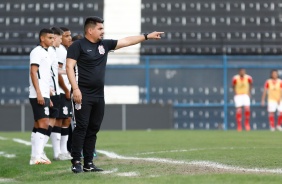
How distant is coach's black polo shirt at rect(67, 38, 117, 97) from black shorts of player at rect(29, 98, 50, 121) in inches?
83.0

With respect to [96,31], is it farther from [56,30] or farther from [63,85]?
[63,85]

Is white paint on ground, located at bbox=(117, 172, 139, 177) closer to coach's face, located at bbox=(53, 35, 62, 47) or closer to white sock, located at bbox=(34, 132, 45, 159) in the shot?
white sock, located at bbox=(34, 132, 45, 159)

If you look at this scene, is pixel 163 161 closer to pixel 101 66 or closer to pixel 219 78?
pixel 101 66

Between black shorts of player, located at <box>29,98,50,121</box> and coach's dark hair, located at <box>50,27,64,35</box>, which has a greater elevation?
coach's dark hair, located at <box>50,27,64,35</box>

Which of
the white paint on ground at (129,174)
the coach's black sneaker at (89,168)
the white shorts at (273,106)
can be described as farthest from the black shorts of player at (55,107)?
the white shorts at (273,106)

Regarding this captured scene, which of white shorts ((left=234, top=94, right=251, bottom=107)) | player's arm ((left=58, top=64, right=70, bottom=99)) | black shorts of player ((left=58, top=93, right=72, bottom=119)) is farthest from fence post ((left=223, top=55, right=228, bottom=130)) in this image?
player's arm ((left=58, top=64, right=70, bottom=99))

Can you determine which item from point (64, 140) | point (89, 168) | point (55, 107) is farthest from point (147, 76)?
point (89, 168)

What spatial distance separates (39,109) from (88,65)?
221 centimetres

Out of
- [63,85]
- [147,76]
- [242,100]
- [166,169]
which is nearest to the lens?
[166,169]

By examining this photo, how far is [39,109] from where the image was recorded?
1057 cm

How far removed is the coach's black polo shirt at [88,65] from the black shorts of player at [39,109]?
6.91ft

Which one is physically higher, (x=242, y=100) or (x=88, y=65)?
(x=88, y=65)

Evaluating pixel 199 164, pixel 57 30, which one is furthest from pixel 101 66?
pixel 57 30

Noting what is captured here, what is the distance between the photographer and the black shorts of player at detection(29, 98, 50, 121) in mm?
10555
